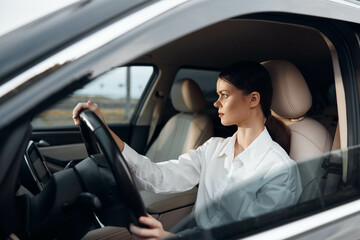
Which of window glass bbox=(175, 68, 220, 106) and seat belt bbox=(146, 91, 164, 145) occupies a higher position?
window glass bbox=(175, 68, 220, 106)

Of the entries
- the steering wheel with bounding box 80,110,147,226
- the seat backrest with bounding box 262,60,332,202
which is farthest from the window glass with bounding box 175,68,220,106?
the steering wheel with bounding box 80,110,147,226

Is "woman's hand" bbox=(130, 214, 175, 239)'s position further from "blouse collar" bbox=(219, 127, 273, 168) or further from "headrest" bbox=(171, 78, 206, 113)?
"headrest" bbox=(171, 78, 206, 113)

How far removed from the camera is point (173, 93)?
3412 millimetres

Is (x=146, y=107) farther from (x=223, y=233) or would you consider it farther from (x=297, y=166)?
(x=223, y=233)

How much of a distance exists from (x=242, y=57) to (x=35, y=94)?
8.89 feet

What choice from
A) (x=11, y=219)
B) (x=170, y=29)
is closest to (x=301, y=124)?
(x=170, y=29)

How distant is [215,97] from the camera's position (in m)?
3.56

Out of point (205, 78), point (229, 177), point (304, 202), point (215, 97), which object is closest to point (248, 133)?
point (229, 177)

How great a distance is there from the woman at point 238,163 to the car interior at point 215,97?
8 centimetres

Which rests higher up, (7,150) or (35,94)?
(35,94)

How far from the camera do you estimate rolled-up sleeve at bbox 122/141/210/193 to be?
1754 millimetres

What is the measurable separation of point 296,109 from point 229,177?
506 mm

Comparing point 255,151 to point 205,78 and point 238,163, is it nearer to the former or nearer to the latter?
point 238,163

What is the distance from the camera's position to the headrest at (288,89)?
1814mm
